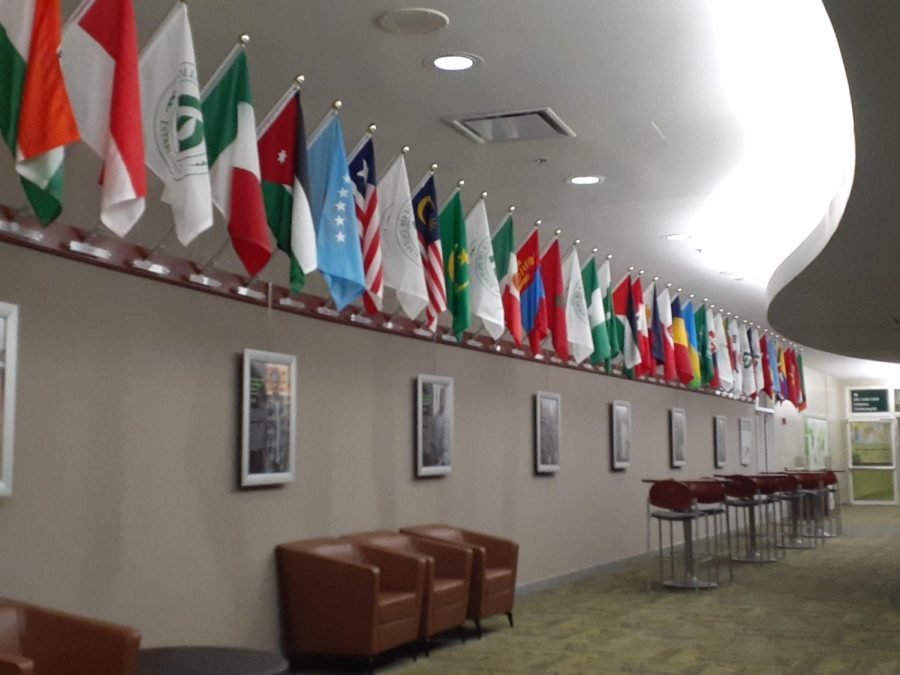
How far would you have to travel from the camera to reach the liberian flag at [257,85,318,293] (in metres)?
5.60

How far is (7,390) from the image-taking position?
5055mm

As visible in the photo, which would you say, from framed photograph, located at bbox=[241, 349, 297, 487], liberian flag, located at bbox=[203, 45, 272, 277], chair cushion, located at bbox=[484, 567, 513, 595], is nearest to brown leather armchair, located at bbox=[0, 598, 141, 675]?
liberian flag, located at bbox=[203, 45, 272, 277]

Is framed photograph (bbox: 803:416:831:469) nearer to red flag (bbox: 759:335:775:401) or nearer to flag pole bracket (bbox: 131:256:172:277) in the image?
red flag (bbox: 759:335:775:401)

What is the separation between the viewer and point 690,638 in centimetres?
813

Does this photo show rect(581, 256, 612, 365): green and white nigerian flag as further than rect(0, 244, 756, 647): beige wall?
Yes

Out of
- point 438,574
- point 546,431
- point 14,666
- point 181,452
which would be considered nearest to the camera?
point 14,666

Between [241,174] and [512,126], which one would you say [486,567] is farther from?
[241,174]

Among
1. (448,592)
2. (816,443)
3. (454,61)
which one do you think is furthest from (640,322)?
(816,443)

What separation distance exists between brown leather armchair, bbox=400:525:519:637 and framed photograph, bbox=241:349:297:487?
1670 mm

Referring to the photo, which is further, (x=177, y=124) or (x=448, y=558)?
(x=448, y=558)

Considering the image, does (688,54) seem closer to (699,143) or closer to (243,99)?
(699,143)

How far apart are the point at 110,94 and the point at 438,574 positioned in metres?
4.61

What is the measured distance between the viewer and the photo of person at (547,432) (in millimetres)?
11164

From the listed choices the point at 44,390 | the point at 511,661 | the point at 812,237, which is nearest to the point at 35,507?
the point at 44,390
